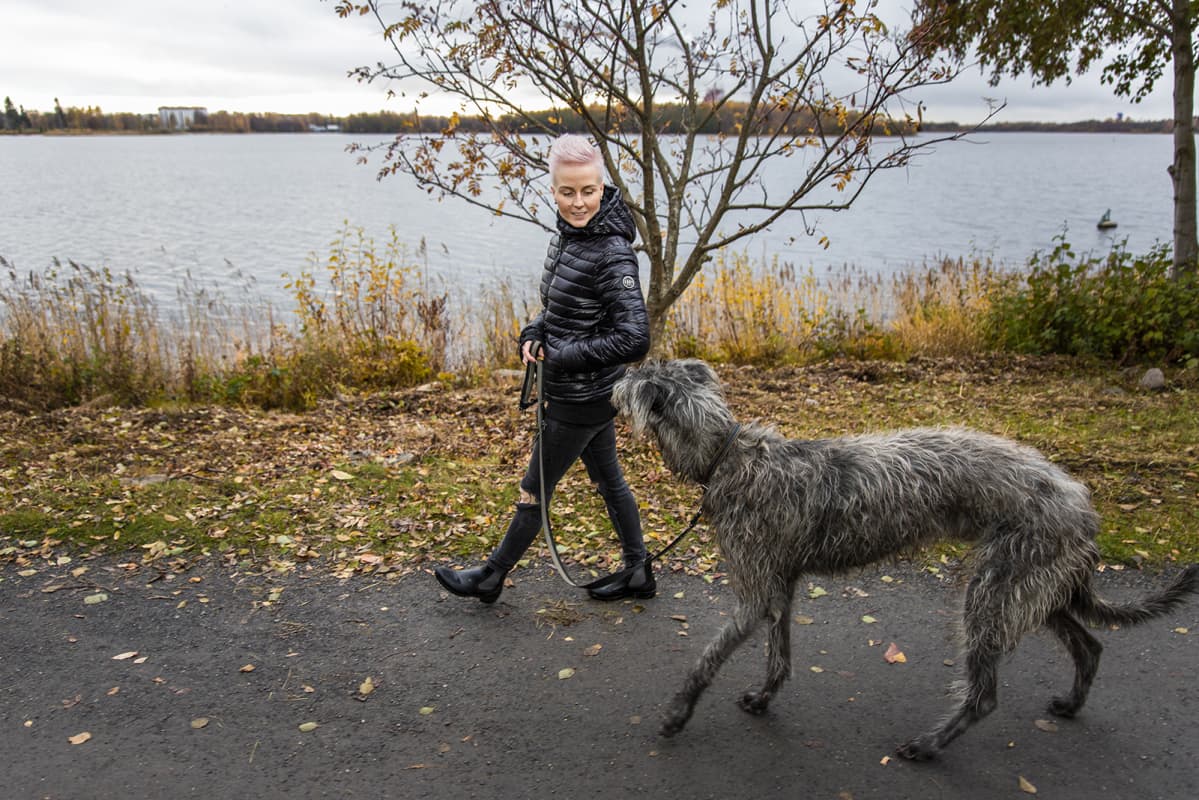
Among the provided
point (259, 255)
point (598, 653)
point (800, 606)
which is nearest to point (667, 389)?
point (598, 653)

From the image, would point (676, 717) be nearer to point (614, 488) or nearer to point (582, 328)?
point (614, 488)

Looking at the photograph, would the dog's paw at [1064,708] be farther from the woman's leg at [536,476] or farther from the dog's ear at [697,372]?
the woman's leg at [536,476]

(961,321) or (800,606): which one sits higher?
(961,321)

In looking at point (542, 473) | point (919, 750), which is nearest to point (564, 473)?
point (542, 473)

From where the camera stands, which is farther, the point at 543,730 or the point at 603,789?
the point at 543,730

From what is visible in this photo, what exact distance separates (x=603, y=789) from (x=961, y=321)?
911cm

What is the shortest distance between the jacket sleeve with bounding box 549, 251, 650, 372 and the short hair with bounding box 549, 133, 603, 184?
0.45 m

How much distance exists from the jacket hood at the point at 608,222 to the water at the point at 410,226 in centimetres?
521

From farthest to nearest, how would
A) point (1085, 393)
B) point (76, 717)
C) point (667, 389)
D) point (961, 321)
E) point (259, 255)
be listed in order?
point (259, 255)
point (961, 321)
point (1085, 393)
point (76, 717)
point (667, 389)

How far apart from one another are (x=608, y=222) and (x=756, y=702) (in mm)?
2330

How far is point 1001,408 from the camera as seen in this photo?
7727 millimetres

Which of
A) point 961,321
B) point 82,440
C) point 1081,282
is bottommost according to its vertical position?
point 82,440

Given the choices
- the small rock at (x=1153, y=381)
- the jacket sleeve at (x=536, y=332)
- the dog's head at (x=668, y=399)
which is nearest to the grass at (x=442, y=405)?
the small rock at (x=1153, y=381)

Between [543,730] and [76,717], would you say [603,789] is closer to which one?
[543,730]
